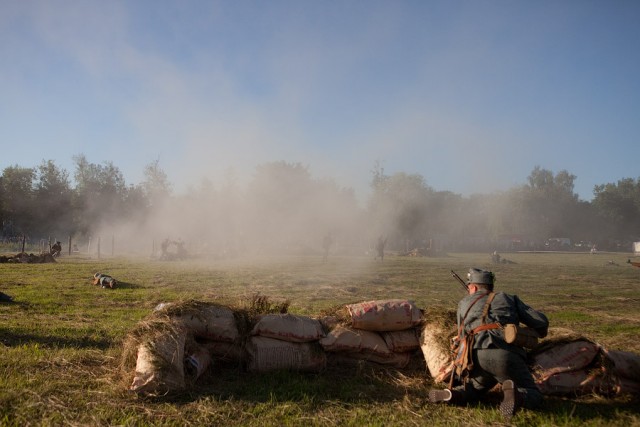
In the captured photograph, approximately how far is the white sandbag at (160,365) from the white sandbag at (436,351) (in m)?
2.70

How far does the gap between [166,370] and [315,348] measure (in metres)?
1.73

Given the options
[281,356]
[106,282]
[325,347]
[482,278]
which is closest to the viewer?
[482,278]

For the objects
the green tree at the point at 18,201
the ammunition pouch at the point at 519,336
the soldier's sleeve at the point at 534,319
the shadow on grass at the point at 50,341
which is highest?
the green tree at the point at 18,201

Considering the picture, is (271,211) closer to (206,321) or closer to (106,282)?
(106,282)

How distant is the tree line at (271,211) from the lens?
3441cm

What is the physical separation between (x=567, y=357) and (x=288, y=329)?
9.87 feet

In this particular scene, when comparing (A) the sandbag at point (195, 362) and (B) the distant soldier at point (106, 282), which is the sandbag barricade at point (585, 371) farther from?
(B) the distant soldier at point (106, 282)

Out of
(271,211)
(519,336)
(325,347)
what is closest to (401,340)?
(325,347)

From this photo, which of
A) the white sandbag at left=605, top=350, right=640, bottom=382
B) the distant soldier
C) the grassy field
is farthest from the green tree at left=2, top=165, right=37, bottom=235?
the white sandbag at left=605, top=350, right=640, bottom=382

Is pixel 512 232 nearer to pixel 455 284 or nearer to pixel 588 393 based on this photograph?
pixel 455 284

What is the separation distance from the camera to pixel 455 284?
14.8 metres

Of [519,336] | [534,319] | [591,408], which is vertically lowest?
[591,408]

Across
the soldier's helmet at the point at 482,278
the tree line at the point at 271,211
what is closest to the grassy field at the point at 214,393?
the soldier's helmet at the point at 482,278

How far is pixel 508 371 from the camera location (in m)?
3.72
